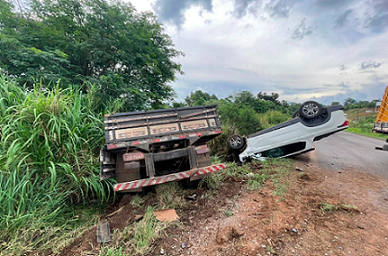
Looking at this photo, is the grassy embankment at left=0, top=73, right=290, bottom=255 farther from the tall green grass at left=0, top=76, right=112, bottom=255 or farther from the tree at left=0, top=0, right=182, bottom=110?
the tree at left=0, top=0, right=182, bottom=110

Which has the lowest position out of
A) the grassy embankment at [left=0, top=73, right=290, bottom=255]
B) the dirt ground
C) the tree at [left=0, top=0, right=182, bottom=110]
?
the dirt ground

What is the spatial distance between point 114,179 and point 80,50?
5.11 m

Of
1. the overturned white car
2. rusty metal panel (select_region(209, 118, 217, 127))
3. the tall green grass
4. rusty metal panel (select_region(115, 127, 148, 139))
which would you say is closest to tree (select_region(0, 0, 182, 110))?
the tall green grass

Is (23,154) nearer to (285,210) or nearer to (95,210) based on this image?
(95,210)

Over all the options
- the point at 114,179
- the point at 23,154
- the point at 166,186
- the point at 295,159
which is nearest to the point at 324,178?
the point at 295,159

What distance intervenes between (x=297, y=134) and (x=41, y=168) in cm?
636

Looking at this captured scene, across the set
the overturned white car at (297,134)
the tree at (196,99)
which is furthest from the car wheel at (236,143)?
the tree at (196,99)

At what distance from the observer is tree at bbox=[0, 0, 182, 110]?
16.3ft

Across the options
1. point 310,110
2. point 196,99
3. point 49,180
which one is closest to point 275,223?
point 49,180

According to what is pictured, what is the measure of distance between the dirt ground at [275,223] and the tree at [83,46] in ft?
14.2

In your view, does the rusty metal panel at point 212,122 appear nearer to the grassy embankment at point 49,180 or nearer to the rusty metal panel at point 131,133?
the grassy embankment at point 49,180

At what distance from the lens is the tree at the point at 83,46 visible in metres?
4.97

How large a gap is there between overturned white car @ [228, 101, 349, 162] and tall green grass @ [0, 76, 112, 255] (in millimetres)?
4445

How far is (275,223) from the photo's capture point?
2586mm
